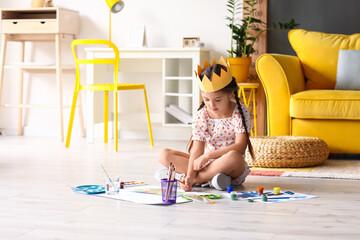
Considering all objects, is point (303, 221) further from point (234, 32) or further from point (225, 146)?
point (234, 32)

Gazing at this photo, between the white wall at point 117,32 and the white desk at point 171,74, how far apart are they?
0.68 feet

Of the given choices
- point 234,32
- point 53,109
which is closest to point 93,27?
point 53,109

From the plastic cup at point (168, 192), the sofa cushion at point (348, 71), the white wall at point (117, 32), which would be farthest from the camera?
the white wall at point (117, 32)

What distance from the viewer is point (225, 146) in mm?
2553

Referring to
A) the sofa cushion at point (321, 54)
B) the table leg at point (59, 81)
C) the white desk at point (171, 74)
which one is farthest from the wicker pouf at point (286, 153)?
the table leg at point (59, 81)

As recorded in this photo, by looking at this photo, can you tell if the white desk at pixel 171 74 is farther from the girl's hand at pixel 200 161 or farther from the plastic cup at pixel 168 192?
the plastic cup at pixel 168 192

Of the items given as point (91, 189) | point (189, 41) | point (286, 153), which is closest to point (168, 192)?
point (91, 189)

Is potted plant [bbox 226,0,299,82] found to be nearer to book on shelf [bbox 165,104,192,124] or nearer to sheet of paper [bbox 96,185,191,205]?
book on shelf [bbox 165,104,192,124]

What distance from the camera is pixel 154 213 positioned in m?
2.00

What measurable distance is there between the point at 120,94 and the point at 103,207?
3.02 meters

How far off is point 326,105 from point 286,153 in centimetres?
56

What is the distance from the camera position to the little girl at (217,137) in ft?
7.94

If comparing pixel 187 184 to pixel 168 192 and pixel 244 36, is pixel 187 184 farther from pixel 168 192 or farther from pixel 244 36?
pixel 244 36

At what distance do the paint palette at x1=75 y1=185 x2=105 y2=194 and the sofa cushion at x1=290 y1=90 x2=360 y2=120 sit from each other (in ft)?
5.14
